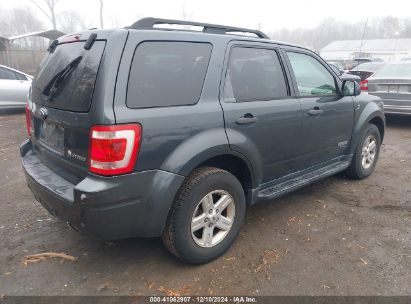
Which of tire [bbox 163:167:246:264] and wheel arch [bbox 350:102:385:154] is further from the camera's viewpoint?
wheel arch [bbox 350:102:385:154]

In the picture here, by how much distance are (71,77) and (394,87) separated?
7.45 metres

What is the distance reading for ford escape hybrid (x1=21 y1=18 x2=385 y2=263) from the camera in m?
2.40

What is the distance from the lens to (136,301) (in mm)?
2541

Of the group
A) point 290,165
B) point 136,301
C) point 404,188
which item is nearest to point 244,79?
point 290,165

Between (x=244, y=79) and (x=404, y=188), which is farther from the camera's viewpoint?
(x=404, y=188)

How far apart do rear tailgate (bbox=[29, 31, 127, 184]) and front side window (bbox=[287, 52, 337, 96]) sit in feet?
6.54

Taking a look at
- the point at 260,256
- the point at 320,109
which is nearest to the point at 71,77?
the point at 260,256

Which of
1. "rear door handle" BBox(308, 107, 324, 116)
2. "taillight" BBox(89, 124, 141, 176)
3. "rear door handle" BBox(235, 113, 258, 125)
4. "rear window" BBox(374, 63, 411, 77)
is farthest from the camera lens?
"rear window" BBox(374, 63, 411, 77)

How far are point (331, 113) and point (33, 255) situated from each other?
3330mm

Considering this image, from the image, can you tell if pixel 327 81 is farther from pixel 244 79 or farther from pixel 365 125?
pixel 244 79

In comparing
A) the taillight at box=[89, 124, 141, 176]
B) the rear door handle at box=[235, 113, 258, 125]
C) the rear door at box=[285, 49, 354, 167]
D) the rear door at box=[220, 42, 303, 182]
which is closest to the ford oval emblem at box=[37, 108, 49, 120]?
the taillight at box=[89, 124, 141, 176]

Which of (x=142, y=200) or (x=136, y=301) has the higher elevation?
(x=142, y=200)

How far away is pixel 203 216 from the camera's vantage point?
2883mm

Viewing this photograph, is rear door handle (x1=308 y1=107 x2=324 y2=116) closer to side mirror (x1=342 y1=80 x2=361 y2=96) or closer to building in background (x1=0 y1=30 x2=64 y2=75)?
side mirror (x1=342 y1=80 x2=361 y2=96)
